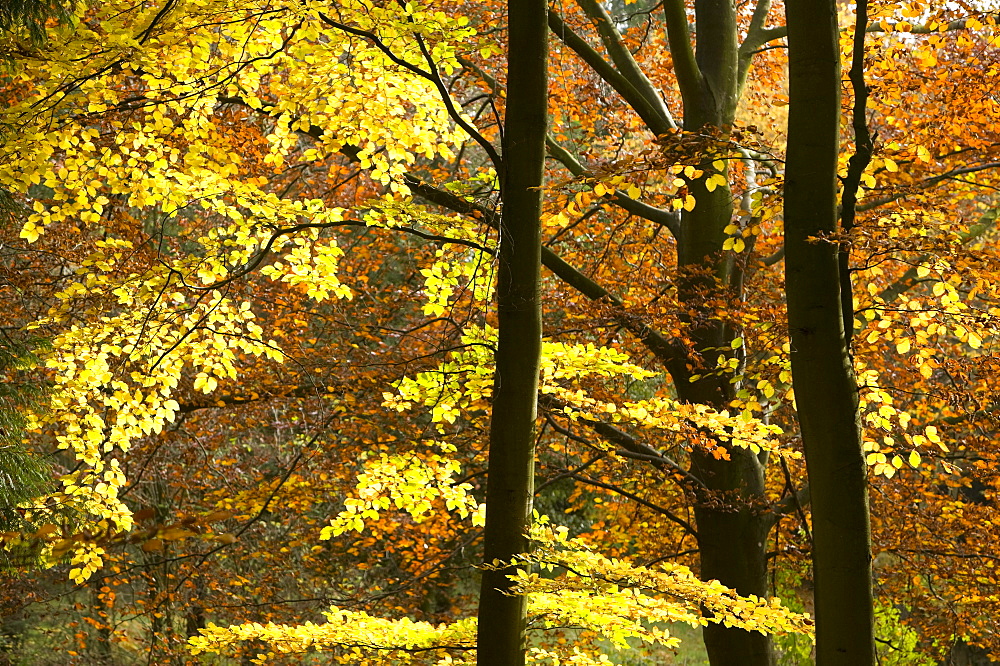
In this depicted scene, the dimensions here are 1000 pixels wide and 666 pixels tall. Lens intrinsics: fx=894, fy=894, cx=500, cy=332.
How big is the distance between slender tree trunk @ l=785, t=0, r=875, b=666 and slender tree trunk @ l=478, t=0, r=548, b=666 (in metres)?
1.12

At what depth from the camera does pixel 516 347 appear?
3.77 meters

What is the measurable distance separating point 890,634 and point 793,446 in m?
4.22

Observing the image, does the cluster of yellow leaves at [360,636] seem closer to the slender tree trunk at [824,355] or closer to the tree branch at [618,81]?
the slender tree trunk at [824,355]

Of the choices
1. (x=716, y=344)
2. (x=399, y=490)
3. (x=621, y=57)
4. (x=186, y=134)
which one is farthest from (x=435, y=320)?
(x=621, y=57)

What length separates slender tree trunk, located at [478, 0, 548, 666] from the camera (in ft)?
12.3

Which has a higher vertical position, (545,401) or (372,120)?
(372,120)

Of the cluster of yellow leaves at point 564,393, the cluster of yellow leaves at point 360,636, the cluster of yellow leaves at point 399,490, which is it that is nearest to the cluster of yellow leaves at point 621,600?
the cluster of yellow leaves at point 360,636

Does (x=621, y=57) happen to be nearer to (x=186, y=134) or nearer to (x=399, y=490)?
(x=186, y=134)

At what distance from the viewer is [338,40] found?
4168 mm

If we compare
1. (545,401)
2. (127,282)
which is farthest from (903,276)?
(127,282)

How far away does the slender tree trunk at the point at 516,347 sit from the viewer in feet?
12.3

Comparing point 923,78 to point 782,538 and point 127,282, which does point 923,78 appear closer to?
point 782,538

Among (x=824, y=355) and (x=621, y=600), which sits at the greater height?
(x=824, y=355)

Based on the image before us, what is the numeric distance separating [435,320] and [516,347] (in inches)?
16.7
